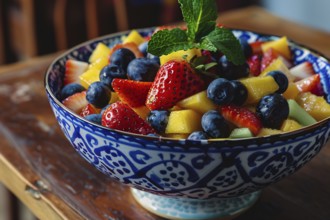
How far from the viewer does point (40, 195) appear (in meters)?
0.89

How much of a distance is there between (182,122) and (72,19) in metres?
1.88

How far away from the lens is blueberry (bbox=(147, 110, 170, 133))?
0.75m

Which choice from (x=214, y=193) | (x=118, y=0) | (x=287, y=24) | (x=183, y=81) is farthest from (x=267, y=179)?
(x=118, y=0)

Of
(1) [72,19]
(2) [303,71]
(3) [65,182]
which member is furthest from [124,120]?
(1) [72,19]

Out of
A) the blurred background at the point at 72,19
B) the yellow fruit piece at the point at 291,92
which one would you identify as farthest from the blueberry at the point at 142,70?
the blurred background at the point at 72,19

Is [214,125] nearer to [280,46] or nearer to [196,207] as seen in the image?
[196,207]

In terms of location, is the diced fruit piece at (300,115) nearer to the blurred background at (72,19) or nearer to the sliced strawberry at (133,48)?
the sliced strawberry at (133,48)

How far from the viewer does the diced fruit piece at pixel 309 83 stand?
0.90 m

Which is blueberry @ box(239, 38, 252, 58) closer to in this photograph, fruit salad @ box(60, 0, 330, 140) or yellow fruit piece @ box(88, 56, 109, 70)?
fruit salad @ box(60, 0, 330, 140)

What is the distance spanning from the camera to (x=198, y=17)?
837mm

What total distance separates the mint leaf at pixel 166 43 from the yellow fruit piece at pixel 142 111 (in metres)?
0.08

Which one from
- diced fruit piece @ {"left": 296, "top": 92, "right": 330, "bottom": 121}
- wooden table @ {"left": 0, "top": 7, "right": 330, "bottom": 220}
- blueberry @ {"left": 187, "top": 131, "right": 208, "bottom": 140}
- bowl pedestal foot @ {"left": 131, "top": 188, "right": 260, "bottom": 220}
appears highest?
blueberry @ {"left": 187, "top": 131, "right": 208, "bottom": 140}

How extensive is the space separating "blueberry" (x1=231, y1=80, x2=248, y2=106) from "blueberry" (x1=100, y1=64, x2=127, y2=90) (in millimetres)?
182

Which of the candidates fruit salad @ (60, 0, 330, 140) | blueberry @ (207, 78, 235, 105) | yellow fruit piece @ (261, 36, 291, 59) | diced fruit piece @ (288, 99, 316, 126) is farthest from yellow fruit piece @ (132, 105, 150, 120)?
yellow fruit piece @ (261, 36, 291, 59)
